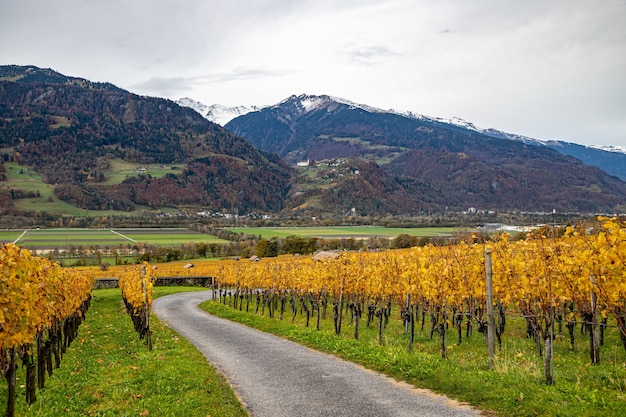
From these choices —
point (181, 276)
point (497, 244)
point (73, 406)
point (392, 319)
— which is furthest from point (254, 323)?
point (181, 276)

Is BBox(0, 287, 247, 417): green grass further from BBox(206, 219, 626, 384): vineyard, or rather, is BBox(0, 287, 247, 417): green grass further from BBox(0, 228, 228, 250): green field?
BBox(0, 228, 228, 250): green field

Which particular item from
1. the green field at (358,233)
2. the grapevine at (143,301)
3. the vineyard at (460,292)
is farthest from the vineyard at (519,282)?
the green field at (358,233)

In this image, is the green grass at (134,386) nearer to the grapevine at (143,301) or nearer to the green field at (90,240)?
the grapevine at (143,301)

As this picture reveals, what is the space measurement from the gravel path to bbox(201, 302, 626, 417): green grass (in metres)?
0.52

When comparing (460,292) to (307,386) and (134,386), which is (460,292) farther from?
(134,386)

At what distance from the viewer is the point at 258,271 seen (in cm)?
3775

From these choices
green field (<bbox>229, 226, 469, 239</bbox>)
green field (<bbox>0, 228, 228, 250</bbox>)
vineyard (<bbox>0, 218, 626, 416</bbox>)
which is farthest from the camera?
green field (<bbox>229, 226, 469, 239</bbox>)

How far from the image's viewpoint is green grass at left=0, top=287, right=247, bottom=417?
10.6 m

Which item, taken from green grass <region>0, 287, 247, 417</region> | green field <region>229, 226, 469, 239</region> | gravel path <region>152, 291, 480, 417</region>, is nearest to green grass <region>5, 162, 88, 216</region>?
green field <region>229, 226, 469, 239</region>

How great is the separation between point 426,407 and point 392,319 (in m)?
18.1

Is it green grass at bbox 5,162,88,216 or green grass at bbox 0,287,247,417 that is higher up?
green grass at bbox 5,162,88,216

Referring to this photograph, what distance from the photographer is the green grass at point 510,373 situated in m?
9.43

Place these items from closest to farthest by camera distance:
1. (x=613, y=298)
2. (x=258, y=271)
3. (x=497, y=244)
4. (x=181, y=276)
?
(x=613, y=298) → (x=497, y=244) → (x=258, y=271) → (x=181, y=276)

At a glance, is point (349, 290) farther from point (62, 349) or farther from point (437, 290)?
point (62, 349)
